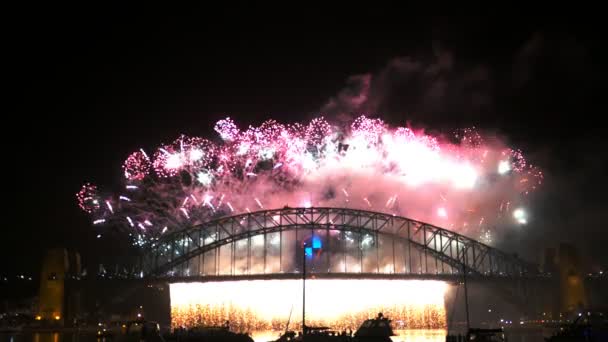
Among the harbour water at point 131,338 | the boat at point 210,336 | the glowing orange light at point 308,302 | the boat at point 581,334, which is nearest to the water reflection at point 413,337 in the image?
the harbour water at point 131,338

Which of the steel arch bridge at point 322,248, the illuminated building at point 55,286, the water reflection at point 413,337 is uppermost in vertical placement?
the steel arch bridge at point 322,248

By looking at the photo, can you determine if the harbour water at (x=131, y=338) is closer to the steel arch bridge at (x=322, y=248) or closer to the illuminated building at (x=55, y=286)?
the illuminated building at (x=55, y=286)

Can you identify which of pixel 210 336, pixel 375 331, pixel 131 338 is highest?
pixel 375 331

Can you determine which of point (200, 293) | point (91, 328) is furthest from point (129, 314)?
point (91, 328)

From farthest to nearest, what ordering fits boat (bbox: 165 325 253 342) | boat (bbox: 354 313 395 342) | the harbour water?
the harbour water → boat (bbox: 354 313 395 342) → boat (bbox: 165 325 253 342)

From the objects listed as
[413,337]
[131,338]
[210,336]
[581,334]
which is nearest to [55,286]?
[131,338]

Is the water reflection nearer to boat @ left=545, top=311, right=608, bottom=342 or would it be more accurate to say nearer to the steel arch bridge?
boat @ left=545, top=311, right=608, bottom=342

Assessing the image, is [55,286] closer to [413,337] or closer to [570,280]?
[413,337]

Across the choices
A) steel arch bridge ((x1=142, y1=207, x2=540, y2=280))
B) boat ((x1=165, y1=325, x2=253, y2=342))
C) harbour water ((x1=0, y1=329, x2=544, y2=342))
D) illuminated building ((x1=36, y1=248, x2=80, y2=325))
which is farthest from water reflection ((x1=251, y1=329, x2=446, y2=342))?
illuminated building ((x1=36, y1=248, x2=80, y2=325))

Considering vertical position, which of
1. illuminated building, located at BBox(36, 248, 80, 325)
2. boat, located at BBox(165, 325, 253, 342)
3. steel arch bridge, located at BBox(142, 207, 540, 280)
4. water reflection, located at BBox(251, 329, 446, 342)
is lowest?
water reflection, located at BBox(251, 329, 446, 342)
